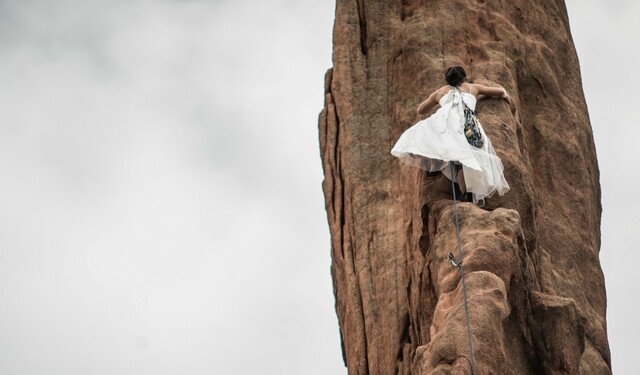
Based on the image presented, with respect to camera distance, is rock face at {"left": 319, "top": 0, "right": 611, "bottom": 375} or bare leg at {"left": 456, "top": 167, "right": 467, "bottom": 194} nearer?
rock face at {"left": 319, "top": 0, "right": 611, "bottom": 375}

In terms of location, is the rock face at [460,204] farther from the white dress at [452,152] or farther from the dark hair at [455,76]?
the dark hair at [455,76]

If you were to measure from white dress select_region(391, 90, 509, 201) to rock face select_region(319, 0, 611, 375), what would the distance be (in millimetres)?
463

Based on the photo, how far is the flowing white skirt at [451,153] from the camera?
22.2 metres

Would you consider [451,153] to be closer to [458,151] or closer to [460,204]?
[458,151]

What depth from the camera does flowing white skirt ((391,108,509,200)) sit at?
22.2m

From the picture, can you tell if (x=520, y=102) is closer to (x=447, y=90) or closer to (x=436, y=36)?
(x=436, y=36)

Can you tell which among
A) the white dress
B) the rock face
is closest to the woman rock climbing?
the white dress

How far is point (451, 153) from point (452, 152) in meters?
0.02

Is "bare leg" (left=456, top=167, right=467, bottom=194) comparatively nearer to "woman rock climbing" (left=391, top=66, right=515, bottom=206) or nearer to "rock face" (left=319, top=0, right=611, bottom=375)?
"woman rock climbing" (left=391, top=66, right=515, bottom=206)

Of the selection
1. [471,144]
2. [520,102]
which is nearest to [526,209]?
[471,144]

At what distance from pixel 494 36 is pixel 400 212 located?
404cm

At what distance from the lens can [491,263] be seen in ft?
68.3

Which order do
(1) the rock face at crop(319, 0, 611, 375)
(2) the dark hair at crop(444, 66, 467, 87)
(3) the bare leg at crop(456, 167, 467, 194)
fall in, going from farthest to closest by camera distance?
(2) the dark hair at crop(444, 66, 467, 87) → (3) the bare leg at crop(456, 167, 467, 194) → (1) the rock face at crop(319, 0, 611, 375)

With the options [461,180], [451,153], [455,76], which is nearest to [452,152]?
[451,153]
